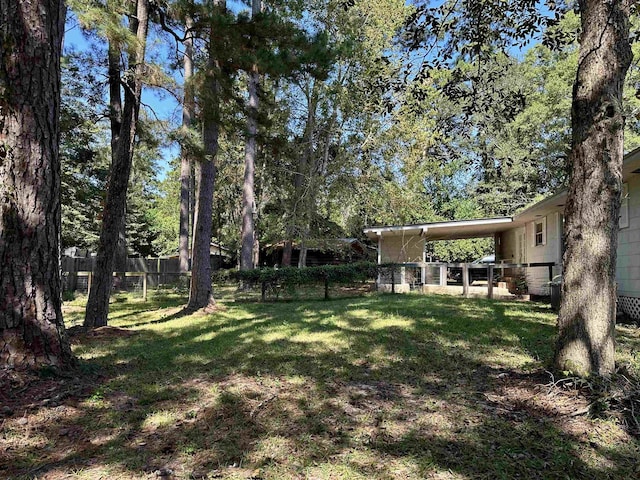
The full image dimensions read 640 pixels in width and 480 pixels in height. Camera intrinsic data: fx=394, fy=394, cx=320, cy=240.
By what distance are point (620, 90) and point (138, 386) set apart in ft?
17.4

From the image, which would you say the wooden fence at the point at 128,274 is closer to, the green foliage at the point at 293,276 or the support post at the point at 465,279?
the green foliage at the point at 293,276

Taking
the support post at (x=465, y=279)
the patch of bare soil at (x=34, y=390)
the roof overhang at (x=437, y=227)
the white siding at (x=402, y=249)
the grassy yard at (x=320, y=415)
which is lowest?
the grassy yard at (x=320, y=415)

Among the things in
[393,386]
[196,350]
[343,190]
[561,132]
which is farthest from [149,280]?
[561,132]

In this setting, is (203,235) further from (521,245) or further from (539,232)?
(521,245)

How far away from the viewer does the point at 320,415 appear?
318cm

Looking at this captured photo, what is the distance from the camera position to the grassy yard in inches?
95.5

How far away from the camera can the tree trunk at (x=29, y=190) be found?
137 inches

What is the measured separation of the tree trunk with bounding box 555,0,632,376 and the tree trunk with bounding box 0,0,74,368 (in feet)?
15.6

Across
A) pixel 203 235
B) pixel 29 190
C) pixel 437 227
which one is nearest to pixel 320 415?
pixel 29 190

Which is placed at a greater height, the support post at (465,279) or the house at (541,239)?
the house at (541,239)

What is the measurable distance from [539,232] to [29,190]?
13301 mm

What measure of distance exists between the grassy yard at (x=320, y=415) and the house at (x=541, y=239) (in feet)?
9.31

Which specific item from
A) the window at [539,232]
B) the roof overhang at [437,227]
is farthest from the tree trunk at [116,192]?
the window at [539,232]

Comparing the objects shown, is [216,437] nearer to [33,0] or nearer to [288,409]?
[288,409]
